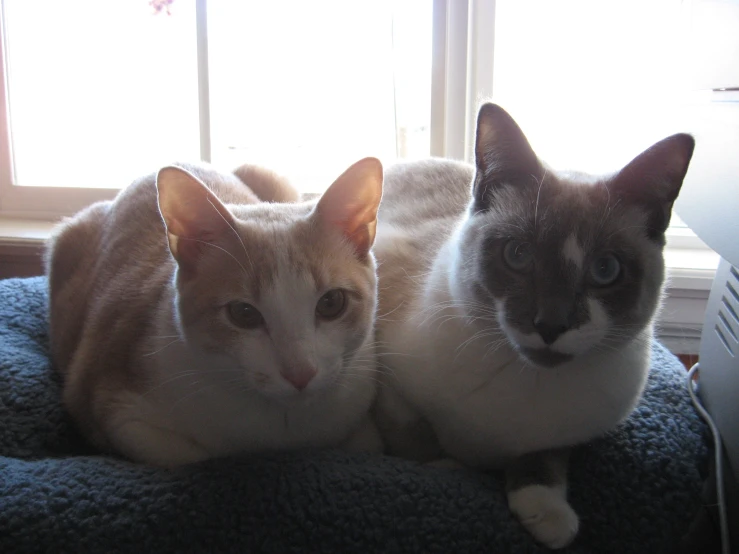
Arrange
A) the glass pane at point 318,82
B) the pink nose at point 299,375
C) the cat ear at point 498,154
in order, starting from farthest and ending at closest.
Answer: the glass pane at point 318,82 → the cat ear at point 498,154 → the pink nose at point 299,375

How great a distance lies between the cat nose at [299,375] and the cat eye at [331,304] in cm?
11

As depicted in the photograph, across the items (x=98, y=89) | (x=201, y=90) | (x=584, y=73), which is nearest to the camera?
(x=584, y=73)

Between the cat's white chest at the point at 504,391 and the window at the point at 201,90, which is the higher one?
the window at the point at 201,90

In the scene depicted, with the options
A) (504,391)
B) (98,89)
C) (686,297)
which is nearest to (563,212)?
(504,391)

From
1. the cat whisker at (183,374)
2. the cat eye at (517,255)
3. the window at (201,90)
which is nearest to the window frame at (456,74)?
the window at (201,90)

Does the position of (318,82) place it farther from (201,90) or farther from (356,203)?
(356,203)

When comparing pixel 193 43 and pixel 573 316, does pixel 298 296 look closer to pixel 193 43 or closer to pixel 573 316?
pixel 573 316

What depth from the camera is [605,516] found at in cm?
102

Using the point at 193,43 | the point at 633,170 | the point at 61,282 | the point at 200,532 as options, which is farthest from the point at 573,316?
the point at 193,43

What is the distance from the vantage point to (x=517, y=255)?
37.7 inches

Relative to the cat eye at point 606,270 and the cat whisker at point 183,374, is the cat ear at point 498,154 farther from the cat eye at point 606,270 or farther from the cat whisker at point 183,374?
the cat whisker at point 183,374

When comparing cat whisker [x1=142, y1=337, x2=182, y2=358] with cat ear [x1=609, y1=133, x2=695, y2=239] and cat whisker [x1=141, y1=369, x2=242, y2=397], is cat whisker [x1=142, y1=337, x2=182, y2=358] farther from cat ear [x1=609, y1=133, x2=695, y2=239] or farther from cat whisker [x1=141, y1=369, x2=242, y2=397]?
cat ear [x1=609, y1=133, x2=695, y2=239]

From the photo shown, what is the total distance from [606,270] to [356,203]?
0.38 metres

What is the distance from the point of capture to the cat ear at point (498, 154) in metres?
0.98
